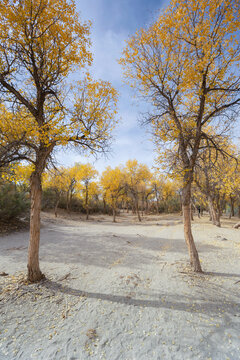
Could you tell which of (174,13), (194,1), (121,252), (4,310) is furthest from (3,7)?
(121,252)

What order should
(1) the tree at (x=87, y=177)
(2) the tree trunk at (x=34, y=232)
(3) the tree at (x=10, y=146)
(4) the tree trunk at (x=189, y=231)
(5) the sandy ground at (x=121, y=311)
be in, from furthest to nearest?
(1) the tree at (x=87, y=177) < (4) the tree trunk at (x=189, y=231) < (2) the tree trunk at (x=34, y=232) < (3) the tree at (x=10, y=146) < (5) the sandy ground at (x=121, y=311)

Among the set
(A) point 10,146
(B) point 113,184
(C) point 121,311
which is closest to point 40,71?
(A) point 10,146

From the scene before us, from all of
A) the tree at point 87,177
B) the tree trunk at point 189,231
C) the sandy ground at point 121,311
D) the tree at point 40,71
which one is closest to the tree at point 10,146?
the tree at point 40,71

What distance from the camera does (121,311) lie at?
3.49 m

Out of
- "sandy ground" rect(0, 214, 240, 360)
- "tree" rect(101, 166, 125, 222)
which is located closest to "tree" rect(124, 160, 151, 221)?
"tree" rect(101, 166, 125, 222)

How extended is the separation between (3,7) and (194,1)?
5038 mm

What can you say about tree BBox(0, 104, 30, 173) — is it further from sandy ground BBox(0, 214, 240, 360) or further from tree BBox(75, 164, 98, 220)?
tree BBox(75, 164, 98, 220)

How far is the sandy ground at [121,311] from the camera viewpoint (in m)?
2.57

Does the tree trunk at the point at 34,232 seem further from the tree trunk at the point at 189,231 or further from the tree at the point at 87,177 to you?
the tree at the point at 87,177

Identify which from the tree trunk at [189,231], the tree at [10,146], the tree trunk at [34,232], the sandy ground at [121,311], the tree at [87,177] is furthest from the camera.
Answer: the tree at [87,177]

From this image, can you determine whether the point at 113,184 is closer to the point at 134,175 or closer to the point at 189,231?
the point at 134,175

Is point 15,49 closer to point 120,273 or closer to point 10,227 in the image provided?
point 120,273

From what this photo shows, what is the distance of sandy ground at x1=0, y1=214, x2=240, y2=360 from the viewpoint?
2.57 metres

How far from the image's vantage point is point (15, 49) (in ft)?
14.6
